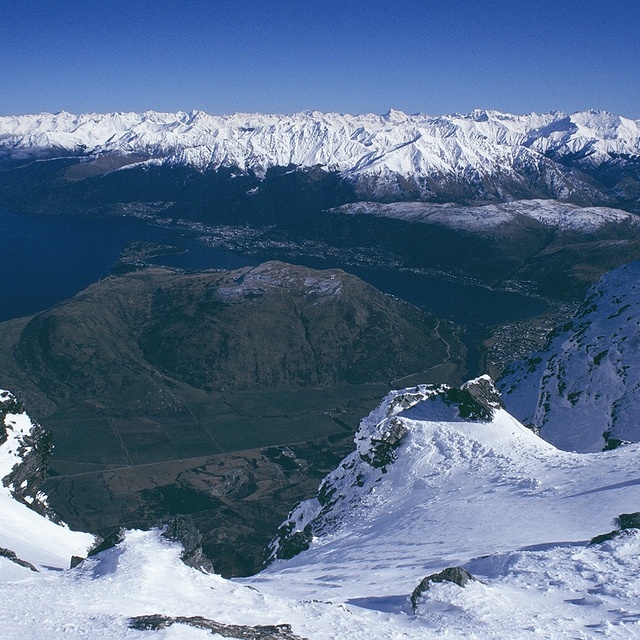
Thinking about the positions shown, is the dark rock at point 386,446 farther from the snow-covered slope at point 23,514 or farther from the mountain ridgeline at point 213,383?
the mountain ridgeline at point 213,383

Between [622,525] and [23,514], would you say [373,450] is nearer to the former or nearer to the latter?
[622,525]

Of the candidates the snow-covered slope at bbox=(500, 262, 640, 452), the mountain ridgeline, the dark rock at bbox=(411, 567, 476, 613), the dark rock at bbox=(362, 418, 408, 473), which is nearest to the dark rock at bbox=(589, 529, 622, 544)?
the dark rock at bbox=(411, 567, 476, 613)

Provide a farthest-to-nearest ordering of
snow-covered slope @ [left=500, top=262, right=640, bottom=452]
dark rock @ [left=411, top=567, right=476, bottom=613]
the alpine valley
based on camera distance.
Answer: snow-covered slope @ [left=500, top=262, right=640, bottom=452] → dark rock @ [left=411, top=567, right=476, bottom=613] → the alpine valley

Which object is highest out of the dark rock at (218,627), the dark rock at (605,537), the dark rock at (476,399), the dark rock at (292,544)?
the dark rock at (476,399)

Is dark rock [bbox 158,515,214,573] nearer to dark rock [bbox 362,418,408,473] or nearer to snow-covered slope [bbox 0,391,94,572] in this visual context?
snow-covered slope [bbox 0,391,94,572]

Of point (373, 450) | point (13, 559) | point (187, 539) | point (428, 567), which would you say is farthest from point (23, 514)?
point (428, 567)

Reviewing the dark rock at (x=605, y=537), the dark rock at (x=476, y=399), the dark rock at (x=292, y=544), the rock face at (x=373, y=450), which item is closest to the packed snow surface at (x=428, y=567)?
A: the rock face at (x=373, y=450)

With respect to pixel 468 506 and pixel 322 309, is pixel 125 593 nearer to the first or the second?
pixel 468 506
